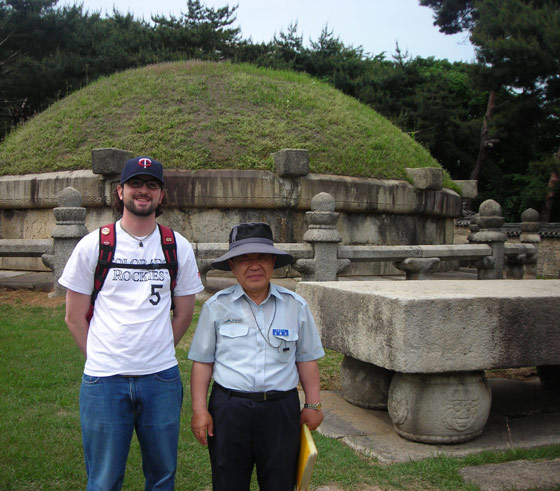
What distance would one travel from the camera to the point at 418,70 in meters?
25.9

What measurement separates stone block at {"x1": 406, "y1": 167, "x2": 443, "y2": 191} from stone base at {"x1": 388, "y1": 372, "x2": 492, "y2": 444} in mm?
8011

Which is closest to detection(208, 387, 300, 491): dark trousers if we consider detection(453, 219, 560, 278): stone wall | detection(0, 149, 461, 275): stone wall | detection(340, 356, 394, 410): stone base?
detection(340, 356, 394, 410): stone base

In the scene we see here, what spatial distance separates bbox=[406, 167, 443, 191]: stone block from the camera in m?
11.1

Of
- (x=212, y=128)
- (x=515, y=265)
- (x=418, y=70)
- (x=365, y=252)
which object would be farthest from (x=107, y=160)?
(x=418, y=70)

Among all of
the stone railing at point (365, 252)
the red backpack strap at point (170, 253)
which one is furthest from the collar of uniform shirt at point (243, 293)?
the stone railing at point (365, 252)

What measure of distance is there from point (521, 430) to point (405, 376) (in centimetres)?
81

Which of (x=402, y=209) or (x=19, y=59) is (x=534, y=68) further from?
(x=19, y=59)

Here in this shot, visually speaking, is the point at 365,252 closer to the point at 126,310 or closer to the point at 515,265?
the point at 515,265

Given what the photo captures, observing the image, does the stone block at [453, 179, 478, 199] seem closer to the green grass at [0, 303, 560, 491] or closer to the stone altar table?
the stone altar table

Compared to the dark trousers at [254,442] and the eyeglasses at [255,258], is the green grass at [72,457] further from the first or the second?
the eyeglasses at [255,258]

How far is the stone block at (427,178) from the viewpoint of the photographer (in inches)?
435

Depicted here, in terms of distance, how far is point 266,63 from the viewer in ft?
68.7

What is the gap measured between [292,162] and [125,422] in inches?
306

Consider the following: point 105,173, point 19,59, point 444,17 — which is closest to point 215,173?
point 105,173
